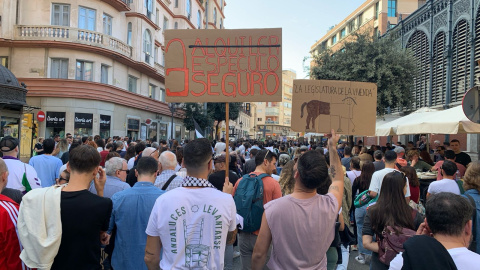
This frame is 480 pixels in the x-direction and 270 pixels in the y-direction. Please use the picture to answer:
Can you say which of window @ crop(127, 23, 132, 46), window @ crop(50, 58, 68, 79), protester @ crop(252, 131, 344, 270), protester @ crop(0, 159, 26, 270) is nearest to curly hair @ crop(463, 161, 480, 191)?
protester @ crop(252, 131, 344, 270)

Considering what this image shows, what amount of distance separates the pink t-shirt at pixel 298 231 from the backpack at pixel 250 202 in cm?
154

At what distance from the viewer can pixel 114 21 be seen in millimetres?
23766

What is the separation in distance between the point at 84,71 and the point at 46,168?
17931mm

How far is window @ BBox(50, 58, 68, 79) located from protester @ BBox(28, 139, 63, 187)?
1750 centimetres

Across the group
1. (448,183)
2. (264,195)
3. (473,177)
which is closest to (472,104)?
(448,183)

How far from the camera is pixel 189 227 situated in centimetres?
251

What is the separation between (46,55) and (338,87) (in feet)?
71.1

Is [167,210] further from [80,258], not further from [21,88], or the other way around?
[21,88]

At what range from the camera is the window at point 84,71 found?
21.8 meters

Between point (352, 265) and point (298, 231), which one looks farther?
point (352, 265)

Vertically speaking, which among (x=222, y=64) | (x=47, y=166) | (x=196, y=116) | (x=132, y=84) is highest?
(x=132, y=84)

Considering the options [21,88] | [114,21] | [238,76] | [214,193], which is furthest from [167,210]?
[114,21]

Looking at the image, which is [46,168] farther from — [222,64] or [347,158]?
[347,158]

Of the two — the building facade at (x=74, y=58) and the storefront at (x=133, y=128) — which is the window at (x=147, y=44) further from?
the storefront at (x=133, y=128)
